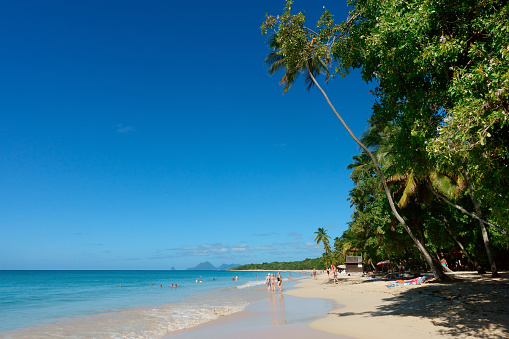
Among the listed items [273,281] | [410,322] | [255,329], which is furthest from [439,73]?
[273,281]

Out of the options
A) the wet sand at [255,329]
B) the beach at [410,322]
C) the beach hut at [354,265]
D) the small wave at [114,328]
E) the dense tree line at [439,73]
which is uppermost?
the dense tree line at [439,73]

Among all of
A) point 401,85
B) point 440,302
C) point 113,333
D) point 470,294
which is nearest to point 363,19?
point 401,85

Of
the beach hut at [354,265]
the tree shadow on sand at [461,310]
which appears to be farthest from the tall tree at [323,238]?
the tree shadow on sand at [461,310]

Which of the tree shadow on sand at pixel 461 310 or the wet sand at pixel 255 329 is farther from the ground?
the tree shadow on sand at pixel 461 310

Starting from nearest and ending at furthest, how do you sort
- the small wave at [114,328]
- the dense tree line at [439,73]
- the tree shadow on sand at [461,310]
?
the dense tree line at [439,73] < the tree shadow on sand at [461,310] < the small wave at [114,328]

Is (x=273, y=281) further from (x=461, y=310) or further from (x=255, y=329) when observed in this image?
(x=461, y=310)

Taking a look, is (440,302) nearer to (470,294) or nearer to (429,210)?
(470,294)

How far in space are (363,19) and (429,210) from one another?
1669 centimetres

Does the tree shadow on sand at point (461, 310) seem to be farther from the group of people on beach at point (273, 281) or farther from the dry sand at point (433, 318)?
the group of people on beach at point (273, 281)

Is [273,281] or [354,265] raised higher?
[354,265]

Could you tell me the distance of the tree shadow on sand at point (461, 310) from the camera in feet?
24.5

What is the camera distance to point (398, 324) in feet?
29.1

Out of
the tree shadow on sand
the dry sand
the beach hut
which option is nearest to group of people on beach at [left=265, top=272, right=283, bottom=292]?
the tree shadow on sand

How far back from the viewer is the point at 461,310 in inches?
378
